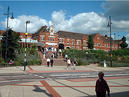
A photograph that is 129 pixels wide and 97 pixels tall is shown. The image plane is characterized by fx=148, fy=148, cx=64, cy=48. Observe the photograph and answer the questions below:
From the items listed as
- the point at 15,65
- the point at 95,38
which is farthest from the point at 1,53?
the point at 95,38

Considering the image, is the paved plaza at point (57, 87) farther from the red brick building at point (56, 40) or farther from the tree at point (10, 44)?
the red brick building at point (56, 40)

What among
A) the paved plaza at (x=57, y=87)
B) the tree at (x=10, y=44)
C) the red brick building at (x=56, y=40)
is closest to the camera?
the paved plaza at (x=57, y=87)

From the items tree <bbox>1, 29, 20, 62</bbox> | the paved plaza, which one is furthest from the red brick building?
the paved plaza

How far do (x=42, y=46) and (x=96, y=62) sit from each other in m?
21.1

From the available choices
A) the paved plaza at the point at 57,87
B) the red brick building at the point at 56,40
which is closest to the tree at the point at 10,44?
the red brick building at the point at 56,40

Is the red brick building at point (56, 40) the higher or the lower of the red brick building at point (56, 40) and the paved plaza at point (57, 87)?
the higher

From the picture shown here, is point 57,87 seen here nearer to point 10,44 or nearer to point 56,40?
point 10,44

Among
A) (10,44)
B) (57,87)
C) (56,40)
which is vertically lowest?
(57,87)

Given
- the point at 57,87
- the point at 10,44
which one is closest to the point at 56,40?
the point at 10,44

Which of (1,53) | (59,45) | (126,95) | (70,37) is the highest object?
(70,37)

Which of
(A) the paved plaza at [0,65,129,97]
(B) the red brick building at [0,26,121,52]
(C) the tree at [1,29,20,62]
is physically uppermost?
(B) the red brick building at [0,26,121,52]

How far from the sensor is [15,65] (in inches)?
1072

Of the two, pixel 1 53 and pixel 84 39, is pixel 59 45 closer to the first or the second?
pixel 84 39

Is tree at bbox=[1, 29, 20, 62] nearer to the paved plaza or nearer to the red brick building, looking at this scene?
A: the red brick building
